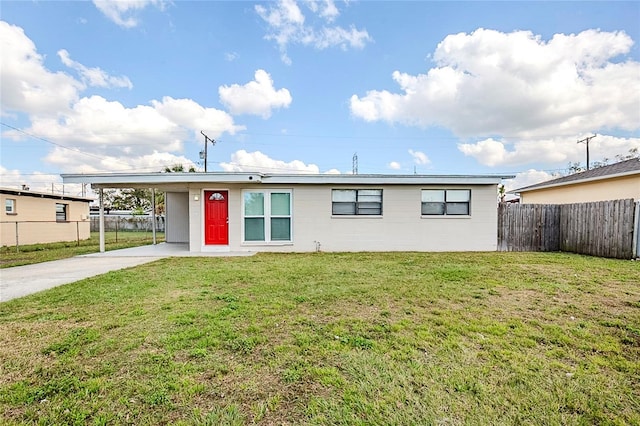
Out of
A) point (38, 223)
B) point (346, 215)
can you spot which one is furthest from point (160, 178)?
point (38, 223)

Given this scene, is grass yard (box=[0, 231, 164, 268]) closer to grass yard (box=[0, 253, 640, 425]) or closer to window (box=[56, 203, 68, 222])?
window (box=[56, 203, 68, 222])

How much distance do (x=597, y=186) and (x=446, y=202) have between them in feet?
27.7

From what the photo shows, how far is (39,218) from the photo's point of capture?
1606 centimetres

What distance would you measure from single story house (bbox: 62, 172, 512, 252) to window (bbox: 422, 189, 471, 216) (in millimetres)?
35

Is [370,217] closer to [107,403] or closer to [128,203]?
[107,403]

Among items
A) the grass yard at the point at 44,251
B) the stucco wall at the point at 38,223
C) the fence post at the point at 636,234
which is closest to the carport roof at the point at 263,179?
the grass yard at the point at 44,251

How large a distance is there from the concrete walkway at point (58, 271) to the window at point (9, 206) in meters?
8.29

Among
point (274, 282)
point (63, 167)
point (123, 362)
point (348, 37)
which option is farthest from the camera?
point (63, 167)

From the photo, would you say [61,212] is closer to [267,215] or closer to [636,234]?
[267,215]

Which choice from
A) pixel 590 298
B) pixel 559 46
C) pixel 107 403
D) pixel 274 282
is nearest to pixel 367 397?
pixel 107 403

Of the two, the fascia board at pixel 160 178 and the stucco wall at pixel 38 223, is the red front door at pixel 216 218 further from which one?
the stucco wall at pixel 38 223

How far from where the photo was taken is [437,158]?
80.3ft

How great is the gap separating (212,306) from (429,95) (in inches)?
634

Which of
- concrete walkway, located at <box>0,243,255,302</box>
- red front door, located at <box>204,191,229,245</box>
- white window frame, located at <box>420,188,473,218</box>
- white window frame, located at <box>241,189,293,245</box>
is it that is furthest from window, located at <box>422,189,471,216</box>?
red front door, located at <box>204,191,229,245</box>
